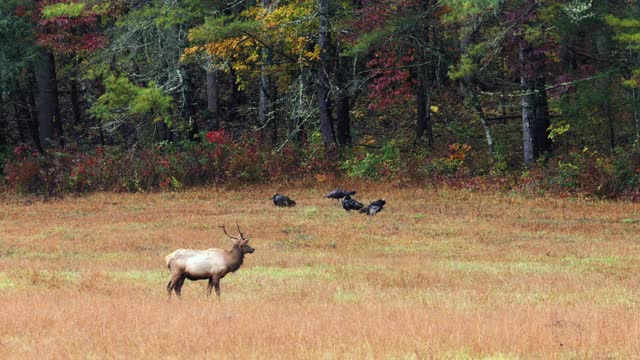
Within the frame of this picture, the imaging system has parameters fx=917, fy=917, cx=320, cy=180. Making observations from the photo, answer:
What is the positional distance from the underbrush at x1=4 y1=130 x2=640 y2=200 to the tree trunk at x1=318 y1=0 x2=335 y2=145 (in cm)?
81

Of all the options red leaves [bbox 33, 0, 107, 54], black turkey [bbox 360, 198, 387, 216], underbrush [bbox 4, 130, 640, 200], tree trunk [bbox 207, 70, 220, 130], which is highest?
red leaves [bbox 33, 0, 107, 54]

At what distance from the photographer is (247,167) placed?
3575cm

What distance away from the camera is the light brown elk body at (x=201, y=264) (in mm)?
12508

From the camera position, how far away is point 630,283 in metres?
15.7

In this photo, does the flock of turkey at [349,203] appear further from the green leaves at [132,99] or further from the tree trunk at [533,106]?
the green leaves at [132,99]

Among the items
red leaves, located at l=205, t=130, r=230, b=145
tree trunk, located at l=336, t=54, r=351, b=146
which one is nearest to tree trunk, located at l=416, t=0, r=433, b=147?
tree trunk, located at l=336, t=54, r=351, b=146

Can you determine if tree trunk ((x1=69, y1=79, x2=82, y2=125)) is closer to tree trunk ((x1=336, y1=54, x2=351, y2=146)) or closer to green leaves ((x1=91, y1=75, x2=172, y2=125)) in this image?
green leaves ((x1=91, y1=75, x2=172, y2=125))

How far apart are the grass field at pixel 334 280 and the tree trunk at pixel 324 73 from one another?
6.11 meters

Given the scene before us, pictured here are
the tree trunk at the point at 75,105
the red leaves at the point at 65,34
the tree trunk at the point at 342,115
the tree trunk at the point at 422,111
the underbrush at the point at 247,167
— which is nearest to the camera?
the underbrush at the point at 247,167

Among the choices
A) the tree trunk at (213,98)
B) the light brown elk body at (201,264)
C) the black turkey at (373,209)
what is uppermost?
the tree trunk at (213,98)

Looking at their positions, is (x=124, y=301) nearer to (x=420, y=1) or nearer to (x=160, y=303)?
(x=160, y=303)

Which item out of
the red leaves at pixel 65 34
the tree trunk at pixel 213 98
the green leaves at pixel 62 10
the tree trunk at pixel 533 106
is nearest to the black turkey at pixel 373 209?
the tree trunk at pixel 533 106

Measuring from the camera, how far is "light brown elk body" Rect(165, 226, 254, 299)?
1251 cm

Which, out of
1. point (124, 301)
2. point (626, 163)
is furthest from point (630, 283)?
point (626, 163)
